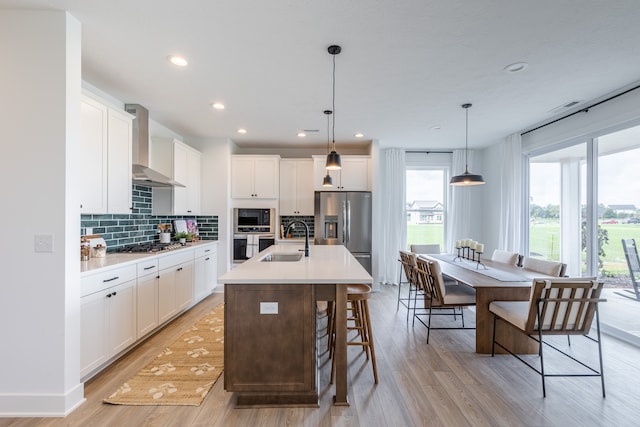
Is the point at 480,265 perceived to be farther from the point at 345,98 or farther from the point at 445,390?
the point at 345,98

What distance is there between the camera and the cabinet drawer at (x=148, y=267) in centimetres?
295

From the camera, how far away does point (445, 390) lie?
2.27 meters

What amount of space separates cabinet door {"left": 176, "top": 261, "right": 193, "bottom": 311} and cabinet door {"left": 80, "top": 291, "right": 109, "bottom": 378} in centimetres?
125

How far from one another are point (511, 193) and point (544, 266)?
2.15m

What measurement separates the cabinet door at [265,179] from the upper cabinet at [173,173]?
1065mm

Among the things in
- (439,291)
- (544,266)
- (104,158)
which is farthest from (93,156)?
(544,266)

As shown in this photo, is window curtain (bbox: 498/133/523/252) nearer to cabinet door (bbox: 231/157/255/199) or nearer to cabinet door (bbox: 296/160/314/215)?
cabinet door (bbox: 296/160/314/215)

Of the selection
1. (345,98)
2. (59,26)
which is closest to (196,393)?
(59,26)

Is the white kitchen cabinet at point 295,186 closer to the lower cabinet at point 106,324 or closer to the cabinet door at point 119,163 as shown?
the cabinet door at point 119,163

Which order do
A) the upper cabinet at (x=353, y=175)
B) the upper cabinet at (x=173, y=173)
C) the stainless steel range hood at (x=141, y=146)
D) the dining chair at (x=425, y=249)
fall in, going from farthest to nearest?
1. the upper cabinet at (x=353, y=175)
2. the dining chair at (x=425, y=249)
3. the upper cabinet at (x=173, y=173)
4. the stainless steel range hood at (x=141, y=146)

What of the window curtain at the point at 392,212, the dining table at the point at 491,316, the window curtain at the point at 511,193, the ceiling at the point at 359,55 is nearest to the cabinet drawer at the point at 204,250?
the ceiling at the point at 359,55

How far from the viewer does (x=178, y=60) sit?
2592mm

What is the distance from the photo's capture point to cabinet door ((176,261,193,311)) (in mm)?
3736

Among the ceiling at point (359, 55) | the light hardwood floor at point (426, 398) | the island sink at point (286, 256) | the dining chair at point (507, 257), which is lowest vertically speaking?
the light hardwood floor at point (426, 398)
